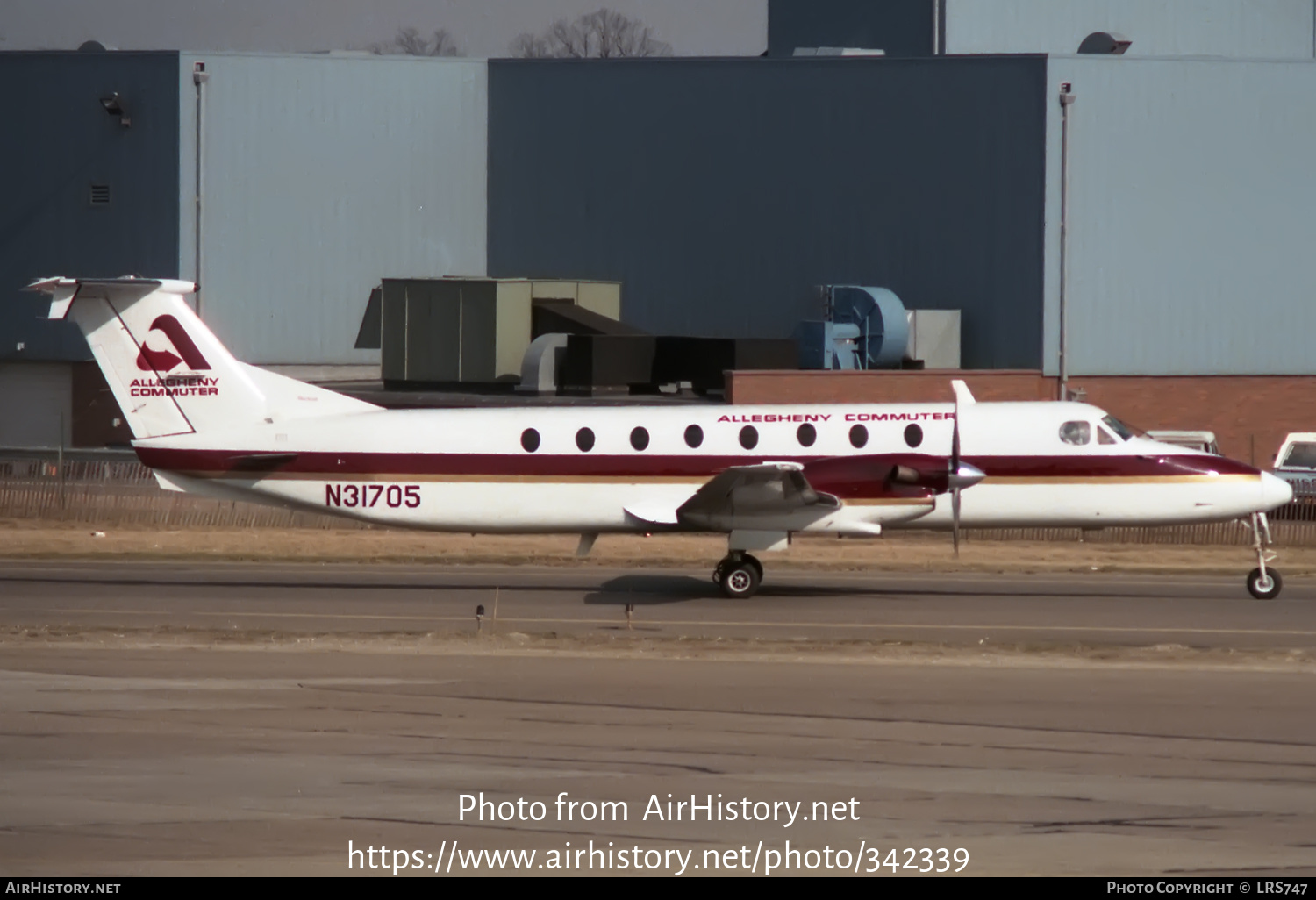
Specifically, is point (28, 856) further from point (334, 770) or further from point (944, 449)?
point (944, 449)

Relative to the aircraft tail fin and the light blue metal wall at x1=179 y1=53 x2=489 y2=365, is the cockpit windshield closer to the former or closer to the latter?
the aircraft tail fin

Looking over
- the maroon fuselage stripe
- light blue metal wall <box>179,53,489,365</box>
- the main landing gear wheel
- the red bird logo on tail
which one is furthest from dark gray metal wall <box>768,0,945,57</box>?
the red bird logo on tail

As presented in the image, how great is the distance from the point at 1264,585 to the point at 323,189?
3584 cm

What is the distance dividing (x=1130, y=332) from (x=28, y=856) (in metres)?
41.1

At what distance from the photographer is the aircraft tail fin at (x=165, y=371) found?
24.2 meters

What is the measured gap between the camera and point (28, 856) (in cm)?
1018

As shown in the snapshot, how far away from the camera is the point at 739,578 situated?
24078 millimetres

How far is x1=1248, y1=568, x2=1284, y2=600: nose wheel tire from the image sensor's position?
77.9 feet

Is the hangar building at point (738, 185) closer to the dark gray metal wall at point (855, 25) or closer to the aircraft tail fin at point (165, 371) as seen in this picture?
the dark gray metal wall at point (855, 25)

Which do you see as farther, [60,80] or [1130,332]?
[60,80]

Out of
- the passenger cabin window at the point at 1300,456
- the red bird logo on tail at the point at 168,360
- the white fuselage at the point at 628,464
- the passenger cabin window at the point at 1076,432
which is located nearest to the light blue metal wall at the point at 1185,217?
the passenger cabin window at the point at 1300,456
